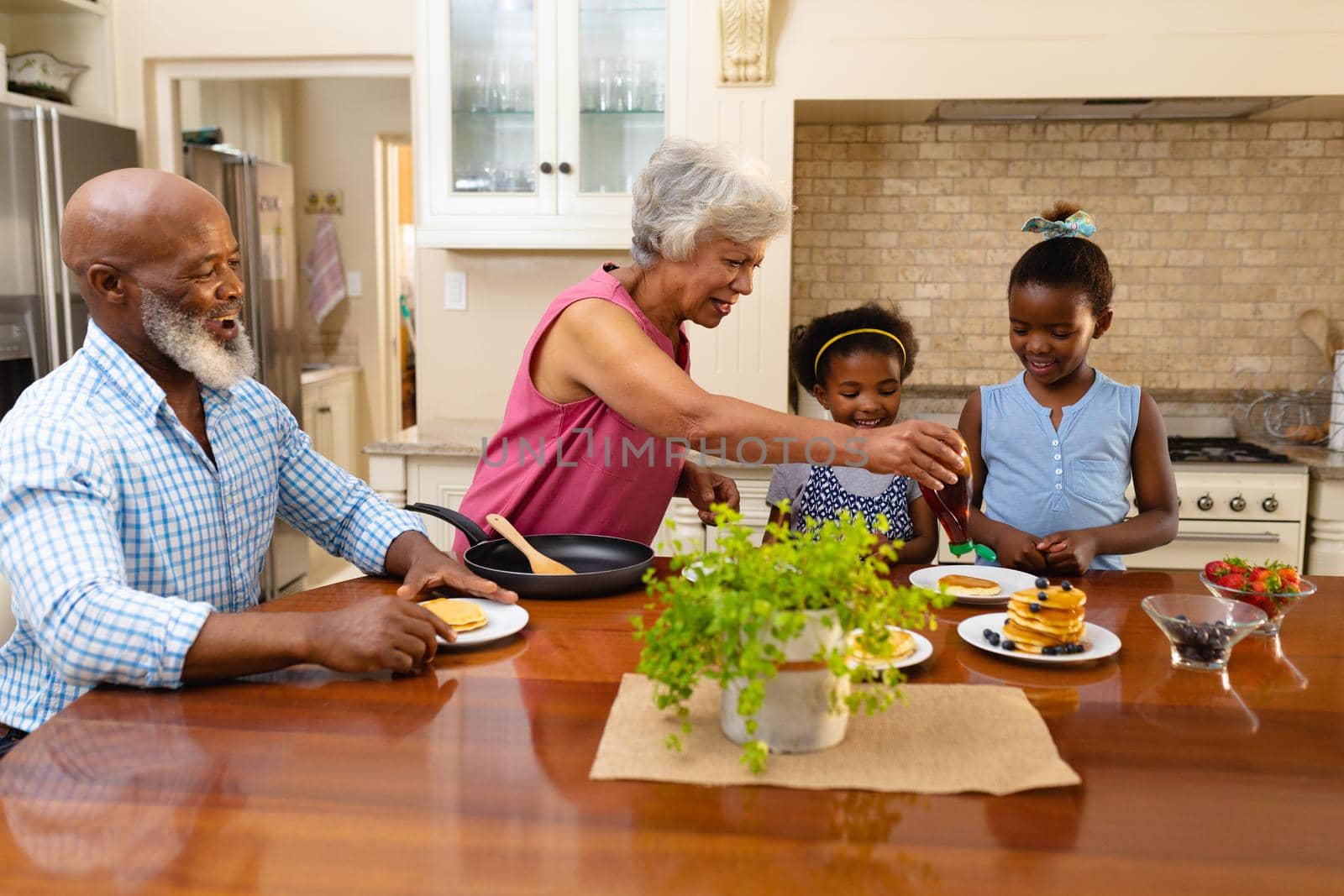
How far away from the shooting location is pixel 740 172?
1832mm

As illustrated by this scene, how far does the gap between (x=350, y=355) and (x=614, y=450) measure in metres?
4.47

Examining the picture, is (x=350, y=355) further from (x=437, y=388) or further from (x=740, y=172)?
(x=740, y=172)

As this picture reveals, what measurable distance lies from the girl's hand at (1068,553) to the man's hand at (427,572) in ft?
2.93

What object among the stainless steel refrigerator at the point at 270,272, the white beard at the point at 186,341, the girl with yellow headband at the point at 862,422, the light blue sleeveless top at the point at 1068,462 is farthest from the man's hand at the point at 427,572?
the stainless steel refrigerator at the point at 270,272

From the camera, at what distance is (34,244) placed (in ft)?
10.9

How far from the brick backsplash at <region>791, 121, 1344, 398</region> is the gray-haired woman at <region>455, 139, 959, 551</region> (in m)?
1.82

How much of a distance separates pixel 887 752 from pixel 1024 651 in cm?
36

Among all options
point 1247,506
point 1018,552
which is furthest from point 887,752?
point 1247,506

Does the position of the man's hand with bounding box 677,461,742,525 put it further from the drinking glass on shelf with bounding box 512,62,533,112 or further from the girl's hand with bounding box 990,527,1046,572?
the drinking glass on shelf with bounding box 512,62,533,112

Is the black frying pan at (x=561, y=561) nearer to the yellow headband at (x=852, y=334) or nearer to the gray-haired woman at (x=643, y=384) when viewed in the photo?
the gray-haired woman at (x=643, y=384)

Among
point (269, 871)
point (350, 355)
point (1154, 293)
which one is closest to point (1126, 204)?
point (1154, 293)

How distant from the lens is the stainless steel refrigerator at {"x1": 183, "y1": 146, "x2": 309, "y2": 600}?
4.15 m

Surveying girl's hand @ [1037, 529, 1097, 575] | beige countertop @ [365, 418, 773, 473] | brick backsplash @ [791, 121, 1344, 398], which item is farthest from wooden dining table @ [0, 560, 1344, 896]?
brick backsplash @ [791, 121, 1344, 398]

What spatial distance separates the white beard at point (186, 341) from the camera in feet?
4.96
